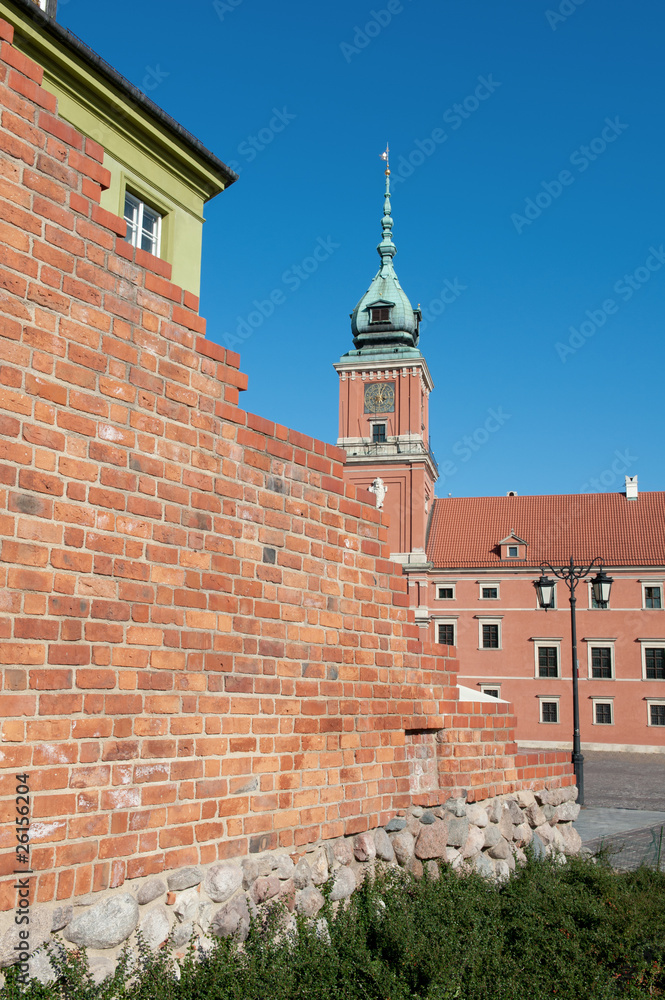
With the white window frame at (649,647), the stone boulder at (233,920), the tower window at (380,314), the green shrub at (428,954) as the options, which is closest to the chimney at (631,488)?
the white window frame at (649,647)

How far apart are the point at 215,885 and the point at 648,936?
10.9 ft

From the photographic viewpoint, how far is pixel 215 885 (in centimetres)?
423

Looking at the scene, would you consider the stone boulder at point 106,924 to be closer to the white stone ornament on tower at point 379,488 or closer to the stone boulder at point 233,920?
the stone boulder at point 233,920

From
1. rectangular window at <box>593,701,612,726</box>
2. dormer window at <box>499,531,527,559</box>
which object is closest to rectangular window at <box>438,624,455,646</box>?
dormer window at <box>499,531,527,559</box>

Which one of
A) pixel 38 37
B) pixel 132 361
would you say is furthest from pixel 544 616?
pixel 132 361

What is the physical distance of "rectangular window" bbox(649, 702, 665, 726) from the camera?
38.7 meters

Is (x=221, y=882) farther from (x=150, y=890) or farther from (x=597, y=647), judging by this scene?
(x=597, y=647)

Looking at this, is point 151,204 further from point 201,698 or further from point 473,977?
point 473,977

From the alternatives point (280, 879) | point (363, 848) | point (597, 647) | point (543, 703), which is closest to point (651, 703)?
point (597, 647)

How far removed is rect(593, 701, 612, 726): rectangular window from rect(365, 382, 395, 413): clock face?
772 inches

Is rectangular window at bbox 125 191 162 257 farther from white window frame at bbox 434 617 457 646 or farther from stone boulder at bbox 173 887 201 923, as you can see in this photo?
white window frame at bbox 434 617 457 646

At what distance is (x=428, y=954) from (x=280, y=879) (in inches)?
35.9

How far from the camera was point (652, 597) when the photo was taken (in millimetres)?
40625

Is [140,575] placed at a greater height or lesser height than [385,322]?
lesser
